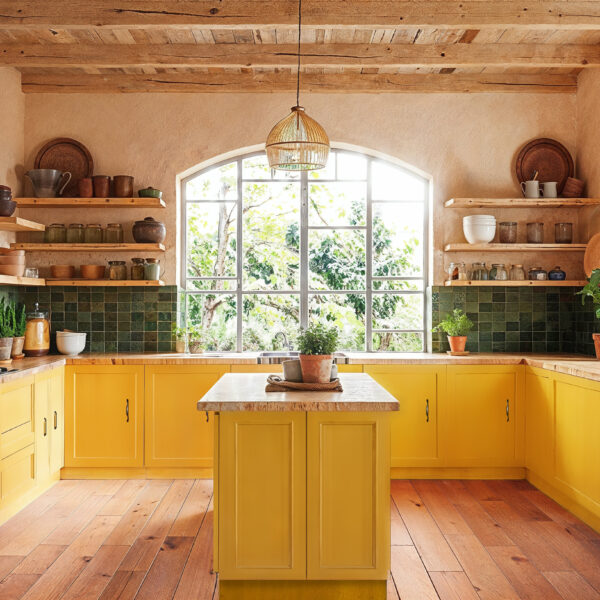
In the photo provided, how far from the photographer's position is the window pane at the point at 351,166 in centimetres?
532

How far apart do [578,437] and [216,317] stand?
2.98 metres

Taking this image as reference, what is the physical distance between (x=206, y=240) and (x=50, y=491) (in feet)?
7.67

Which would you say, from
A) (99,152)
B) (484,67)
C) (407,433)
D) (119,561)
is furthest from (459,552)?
(99,152)

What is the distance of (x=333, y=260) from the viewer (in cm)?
529

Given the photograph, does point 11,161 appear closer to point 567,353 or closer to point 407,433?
point 407,433

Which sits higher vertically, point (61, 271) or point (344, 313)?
point (61, 271)

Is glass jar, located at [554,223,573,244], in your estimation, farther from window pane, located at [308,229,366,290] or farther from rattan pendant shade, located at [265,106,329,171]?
rattan pendant shade, located at [265,106,329,171]

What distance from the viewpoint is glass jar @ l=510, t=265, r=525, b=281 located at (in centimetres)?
493

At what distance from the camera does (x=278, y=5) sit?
3.75 metres

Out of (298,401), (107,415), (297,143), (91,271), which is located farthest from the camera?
(91,271)

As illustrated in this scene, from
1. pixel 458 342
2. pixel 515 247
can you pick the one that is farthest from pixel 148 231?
pixel 515 247

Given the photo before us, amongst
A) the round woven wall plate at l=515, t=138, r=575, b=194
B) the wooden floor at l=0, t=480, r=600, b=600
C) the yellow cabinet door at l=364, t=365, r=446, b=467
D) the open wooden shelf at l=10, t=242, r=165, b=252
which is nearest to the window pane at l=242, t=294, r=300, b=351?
the open wooden shelf at l=10, t=242, r=165, b=252

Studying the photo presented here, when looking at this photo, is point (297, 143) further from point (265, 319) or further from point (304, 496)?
point (265, 319)

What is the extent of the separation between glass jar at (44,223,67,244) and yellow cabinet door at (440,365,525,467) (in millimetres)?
3305
